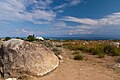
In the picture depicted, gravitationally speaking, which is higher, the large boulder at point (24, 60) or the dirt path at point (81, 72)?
the large boulder at point (24, 60)

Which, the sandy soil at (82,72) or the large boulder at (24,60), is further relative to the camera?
the large boulder at (24,60)

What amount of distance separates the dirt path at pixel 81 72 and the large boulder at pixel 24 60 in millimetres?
480

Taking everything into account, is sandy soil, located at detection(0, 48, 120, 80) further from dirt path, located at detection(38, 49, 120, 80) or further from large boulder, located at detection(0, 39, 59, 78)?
large boulder, located at detection(0, 39, 59, 78)

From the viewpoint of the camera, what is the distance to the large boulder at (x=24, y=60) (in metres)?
8.88

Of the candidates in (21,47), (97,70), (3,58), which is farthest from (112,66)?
(3,58)

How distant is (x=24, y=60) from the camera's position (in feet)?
29.9

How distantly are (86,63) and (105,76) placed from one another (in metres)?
2.61

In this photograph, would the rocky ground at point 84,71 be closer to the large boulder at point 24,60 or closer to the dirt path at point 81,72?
the dirt path at point 81,72

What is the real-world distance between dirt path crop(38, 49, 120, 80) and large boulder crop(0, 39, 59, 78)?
480 mm

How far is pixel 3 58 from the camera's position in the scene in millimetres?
9477

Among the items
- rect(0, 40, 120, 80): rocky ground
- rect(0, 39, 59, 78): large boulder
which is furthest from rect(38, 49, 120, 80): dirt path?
rect(0, 39, 59, 78): large boulder

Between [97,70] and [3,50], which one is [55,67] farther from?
[3,50]

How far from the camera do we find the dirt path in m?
8.59

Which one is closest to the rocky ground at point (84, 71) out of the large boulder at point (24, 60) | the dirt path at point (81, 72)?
the dirt path at point (81, 72)
